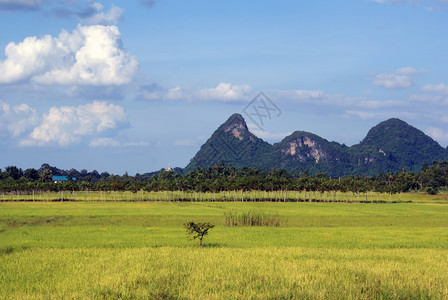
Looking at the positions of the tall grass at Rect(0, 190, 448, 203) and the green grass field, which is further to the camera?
the tall grass at Rect(0, 190, 448, 203)

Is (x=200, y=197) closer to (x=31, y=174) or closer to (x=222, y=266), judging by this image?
(x=31, y=174)

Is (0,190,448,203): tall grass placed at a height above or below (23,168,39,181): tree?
below

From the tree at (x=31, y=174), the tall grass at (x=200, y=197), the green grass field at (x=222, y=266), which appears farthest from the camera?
the tree at (x=31, y=174)

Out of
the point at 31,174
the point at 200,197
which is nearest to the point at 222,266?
the point at 200,197

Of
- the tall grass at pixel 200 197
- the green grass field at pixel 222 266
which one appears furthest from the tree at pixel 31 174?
the green grass field at pixel 222 266

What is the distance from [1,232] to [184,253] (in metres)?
18.2

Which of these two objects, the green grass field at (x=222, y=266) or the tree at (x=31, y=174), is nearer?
the green grass field at (x=222, y=266)

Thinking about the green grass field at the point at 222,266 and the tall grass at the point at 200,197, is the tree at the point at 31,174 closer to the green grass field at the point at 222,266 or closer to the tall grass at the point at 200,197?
the tall grass at the point at 200,197

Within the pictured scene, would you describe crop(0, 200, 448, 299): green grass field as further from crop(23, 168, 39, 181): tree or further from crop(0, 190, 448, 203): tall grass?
crop(23, 168, 39, 181): tree

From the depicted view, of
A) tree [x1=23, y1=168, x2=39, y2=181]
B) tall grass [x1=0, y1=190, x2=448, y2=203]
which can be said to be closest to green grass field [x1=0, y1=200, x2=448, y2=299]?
tall grass [x1=0, y1=190, x2=448, y2=203]

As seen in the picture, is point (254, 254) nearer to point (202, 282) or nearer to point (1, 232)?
point (202, 282)

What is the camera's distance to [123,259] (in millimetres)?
20469

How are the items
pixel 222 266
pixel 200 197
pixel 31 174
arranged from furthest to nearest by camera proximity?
pixel 31 174 → pixel 200 197 → pixel 222 266

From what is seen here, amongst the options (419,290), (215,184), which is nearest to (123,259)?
(419,290)
